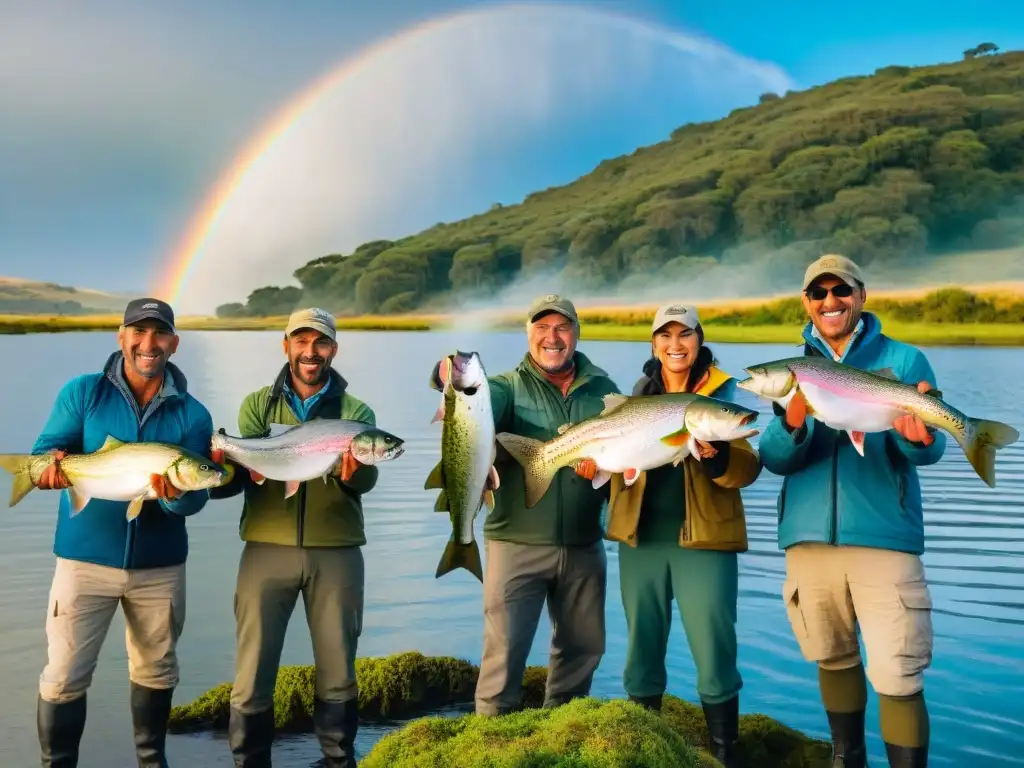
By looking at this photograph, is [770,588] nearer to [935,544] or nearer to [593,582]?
[935,544]

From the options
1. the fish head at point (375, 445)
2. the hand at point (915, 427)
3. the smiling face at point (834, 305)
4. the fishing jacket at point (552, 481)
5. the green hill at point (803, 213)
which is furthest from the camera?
the green hill at point (803, 213)

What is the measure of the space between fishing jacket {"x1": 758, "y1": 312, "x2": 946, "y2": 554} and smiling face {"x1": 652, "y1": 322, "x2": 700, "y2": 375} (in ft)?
2.18

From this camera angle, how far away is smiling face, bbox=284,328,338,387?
618 centimetres

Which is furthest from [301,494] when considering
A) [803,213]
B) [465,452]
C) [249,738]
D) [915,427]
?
[803,213]

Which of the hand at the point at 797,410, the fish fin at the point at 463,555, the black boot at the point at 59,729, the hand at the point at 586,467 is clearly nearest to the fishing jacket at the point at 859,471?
the hand at the point at 797,410

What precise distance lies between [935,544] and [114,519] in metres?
17.6

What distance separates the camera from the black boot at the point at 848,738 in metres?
5.88

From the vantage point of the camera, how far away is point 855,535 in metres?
5.61

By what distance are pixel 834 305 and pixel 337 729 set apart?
4.23 meters

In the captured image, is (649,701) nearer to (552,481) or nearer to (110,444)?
(552,481)

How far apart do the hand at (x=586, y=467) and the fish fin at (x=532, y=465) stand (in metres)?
0.15

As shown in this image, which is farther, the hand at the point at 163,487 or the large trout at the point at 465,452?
the hand at the point at 163,487

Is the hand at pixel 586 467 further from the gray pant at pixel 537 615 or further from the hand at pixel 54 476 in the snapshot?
the hand at pixel 54 476

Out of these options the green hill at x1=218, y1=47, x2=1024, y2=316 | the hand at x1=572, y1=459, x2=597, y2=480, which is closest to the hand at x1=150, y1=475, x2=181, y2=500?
the hand at x1=572, y1=459, x2=597, y2=480
